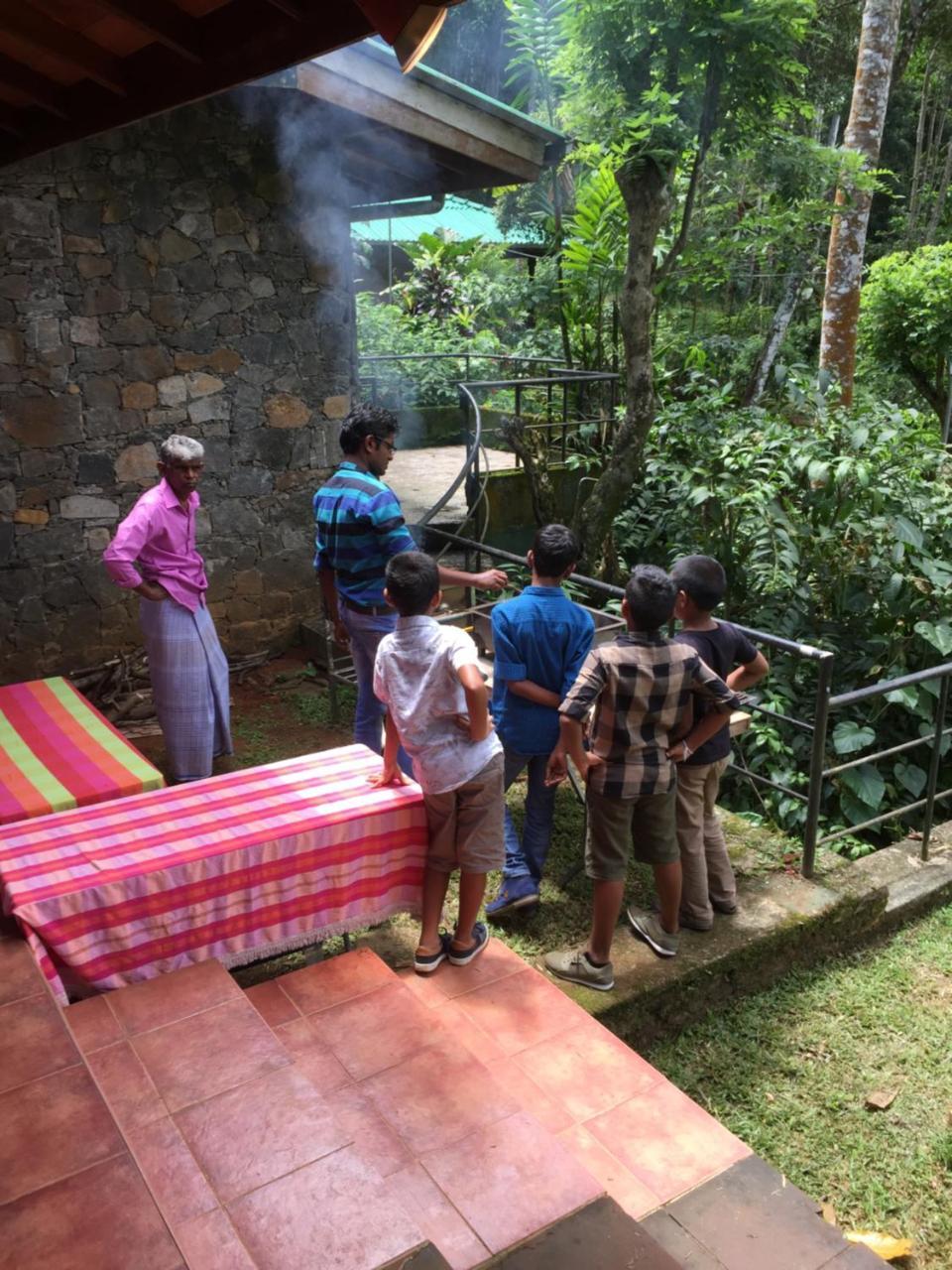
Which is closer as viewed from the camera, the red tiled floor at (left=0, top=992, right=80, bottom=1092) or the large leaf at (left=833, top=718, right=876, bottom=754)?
→ the red tiled floor at (left=0, top=992, right=80, bottom=1092)

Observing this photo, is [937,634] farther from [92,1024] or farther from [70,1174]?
[70,1174]

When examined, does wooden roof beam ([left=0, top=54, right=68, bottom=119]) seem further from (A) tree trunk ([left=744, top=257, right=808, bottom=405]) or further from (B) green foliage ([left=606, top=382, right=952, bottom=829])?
(A) tree trunk ([left=744, top=257, right=808, bottom=405])

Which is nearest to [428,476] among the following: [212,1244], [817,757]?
[817,757]

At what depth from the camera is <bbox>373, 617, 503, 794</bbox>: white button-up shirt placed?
9.95 feet

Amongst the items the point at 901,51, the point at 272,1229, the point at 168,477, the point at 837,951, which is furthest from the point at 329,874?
the point at 901,51

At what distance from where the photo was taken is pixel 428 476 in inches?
356

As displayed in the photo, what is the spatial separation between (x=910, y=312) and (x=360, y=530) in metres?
9.08

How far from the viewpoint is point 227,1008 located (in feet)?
8.86

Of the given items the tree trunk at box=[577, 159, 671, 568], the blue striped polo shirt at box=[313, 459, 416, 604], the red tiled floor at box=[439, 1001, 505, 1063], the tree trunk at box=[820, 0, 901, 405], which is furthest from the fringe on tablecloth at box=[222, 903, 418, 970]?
the tree trunk at box=[820, 0, 901, 405]

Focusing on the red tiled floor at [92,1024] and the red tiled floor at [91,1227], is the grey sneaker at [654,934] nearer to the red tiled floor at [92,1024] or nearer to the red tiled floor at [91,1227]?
the red tiled floor at [92,1024]

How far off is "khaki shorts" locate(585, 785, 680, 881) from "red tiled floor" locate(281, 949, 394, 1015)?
2.57ft

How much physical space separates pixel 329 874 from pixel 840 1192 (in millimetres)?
1777

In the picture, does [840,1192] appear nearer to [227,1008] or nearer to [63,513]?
[227,1008]

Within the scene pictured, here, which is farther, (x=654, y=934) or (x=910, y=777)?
(x=910, y=777)
